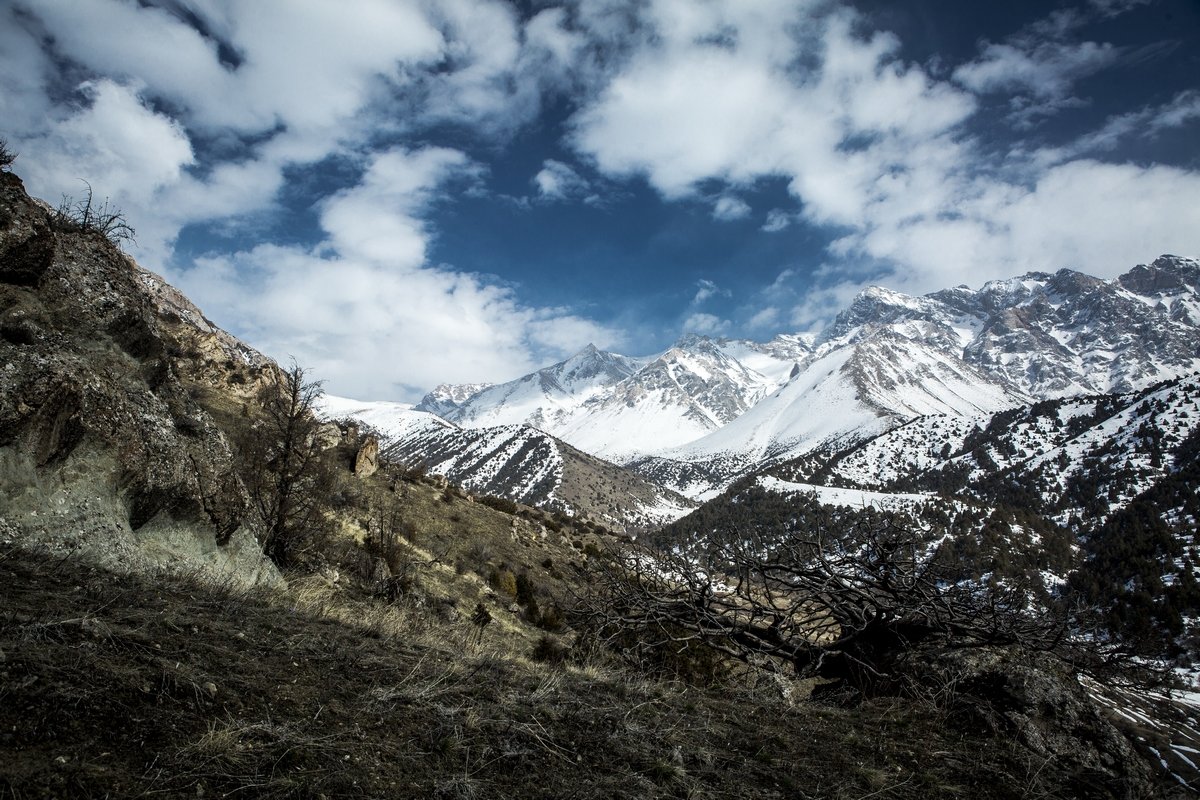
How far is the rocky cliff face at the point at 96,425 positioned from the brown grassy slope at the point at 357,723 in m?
1.32

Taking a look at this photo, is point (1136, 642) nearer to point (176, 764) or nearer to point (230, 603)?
point (176, 764)

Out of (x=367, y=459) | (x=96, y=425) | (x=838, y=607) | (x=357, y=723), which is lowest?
(x=357, y=723)

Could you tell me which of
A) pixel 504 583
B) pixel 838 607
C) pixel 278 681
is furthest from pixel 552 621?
pixel 278 681

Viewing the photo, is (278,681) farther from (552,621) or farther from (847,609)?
(552,621)

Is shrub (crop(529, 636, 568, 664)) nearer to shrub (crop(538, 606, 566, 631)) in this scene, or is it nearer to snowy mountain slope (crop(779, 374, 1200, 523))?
shrub (crop(538, 606, 566, 631))

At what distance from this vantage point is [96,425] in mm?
6664

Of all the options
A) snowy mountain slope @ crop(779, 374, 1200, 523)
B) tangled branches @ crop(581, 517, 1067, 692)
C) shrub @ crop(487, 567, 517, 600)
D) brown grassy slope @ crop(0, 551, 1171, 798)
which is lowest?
shrub @ crop(487, 567, 517, 600)

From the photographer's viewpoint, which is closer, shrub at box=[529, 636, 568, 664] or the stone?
shrub at box=[529, 636, 568, 664]

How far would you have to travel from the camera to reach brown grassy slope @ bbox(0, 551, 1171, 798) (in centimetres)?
259

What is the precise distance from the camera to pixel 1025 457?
177 metres

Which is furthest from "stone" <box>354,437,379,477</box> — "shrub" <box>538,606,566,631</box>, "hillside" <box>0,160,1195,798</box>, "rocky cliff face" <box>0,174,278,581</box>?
"rocky cliff face" <box>0,174,278,581</box>

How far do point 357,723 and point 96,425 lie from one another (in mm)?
5916

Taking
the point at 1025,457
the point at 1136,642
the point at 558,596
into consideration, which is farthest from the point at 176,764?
the point at 1025,457

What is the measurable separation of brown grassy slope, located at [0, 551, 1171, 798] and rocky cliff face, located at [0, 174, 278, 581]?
1316 mm
